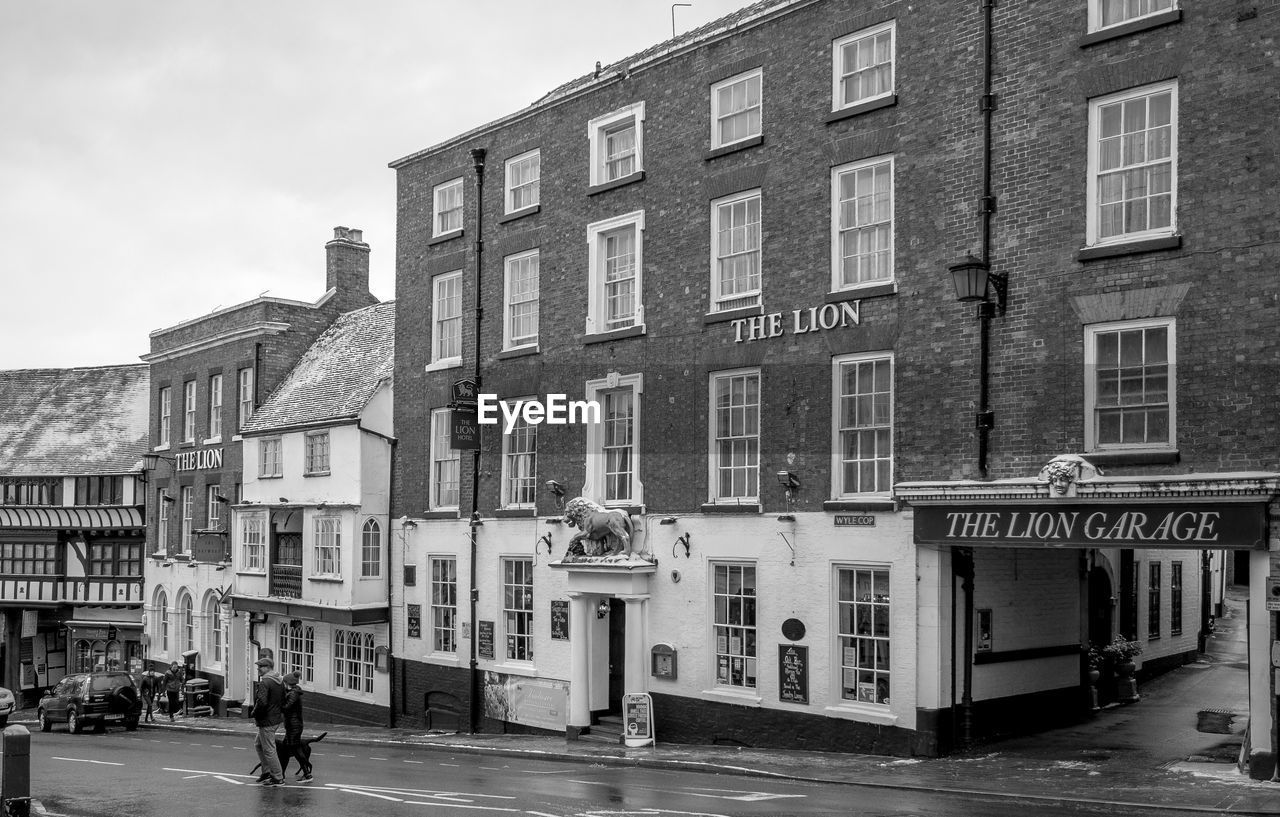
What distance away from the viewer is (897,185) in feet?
65.4

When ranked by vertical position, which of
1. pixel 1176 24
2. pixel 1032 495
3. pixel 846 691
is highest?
pixel 1176 24

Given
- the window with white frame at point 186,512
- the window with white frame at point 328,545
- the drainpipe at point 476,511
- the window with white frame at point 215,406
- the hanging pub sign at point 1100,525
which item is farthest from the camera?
the window with white frame at point 186,512

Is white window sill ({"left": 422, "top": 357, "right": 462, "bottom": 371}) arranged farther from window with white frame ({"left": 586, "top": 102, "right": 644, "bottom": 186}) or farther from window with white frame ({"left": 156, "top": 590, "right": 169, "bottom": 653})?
window with white frame ({"left": 156, "top": 590, "right": 169, "bottom": 653})

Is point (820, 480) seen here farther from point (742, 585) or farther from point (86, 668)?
point (86, 668)

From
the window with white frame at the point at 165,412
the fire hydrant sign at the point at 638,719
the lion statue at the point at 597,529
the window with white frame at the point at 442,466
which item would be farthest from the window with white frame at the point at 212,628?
the fire hydrant sign at the point at 638,719

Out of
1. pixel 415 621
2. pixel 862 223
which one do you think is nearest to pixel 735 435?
pixel 862 223

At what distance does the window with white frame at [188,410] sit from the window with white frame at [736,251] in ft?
76.1

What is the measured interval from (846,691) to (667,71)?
1181 centimetres

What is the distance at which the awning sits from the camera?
46.2 meters

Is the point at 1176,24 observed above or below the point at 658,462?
above

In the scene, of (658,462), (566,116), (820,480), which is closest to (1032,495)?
(820,480)

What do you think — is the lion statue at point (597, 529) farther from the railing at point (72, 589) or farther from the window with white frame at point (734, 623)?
the railing at point (72, 589)

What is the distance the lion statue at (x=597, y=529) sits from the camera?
23750 millimetres

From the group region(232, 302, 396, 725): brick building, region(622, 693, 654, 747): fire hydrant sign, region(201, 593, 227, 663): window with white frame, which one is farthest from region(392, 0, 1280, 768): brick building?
region(201, 593, 227, 663): window with white frame
